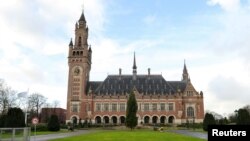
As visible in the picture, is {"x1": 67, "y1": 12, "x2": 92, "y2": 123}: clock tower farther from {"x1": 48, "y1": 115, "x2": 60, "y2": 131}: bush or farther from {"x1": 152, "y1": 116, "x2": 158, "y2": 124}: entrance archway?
{"x1": 48, "y1": 115, "x2": 60, "y2": 131}: bush

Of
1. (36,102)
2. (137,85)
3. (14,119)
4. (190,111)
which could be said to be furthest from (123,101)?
(14,119)

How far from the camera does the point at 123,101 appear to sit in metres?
102

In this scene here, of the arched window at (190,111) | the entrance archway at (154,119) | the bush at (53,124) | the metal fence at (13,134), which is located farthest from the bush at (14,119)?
the arched window at (190,111)

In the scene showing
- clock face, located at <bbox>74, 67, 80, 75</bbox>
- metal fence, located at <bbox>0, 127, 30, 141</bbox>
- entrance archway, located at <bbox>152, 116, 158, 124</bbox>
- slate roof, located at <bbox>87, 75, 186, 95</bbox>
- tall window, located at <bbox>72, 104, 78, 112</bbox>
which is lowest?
entrance archway, located at <bbox>152, 116, 158, 124</bbox>

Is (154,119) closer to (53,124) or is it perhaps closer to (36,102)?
(36,102)

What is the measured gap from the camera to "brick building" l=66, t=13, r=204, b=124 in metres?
101

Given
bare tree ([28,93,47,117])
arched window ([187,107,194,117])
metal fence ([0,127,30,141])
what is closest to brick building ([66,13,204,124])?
arched window ([187,107,194,117])

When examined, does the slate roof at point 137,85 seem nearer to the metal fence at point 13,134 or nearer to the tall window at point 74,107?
the tall window at point 74,107

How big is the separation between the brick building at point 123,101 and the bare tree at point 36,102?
47.0ft

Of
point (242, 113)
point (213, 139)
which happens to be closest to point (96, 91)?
point (242, 113)

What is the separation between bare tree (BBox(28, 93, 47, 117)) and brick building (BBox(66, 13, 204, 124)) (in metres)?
14.3

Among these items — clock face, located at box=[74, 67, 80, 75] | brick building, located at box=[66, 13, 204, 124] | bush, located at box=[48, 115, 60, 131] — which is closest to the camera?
bush, located at box=[48, 115, 60, 131]

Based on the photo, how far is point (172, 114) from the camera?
332 ft

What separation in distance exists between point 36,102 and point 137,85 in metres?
36.4
